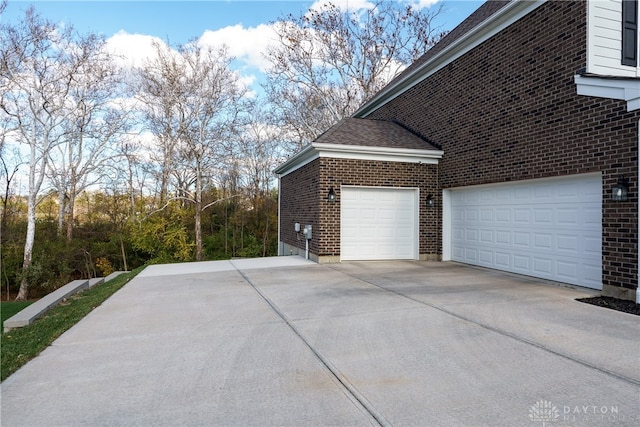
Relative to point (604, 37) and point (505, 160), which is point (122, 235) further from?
point (604, 37)

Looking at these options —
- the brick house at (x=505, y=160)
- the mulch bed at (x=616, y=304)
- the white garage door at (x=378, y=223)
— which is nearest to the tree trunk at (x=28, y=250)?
the brick house at (x=505, y=160)

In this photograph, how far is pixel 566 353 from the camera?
141 inches

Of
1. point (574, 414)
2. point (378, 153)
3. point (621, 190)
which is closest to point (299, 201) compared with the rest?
point (378, 153)

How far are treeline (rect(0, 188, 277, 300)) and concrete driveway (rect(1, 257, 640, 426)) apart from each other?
13429 millimetres

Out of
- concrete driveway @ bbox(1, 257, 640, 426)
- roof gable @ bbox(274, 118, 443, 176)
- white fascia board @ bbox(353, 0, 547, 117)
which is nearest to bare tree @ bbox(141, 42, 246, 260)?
roof gable @ bbox(274, 118, 443, 176)

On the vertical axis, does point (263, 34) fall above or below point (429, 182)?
above

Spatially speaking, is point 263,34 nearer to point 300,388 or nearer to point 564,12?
point 564,12

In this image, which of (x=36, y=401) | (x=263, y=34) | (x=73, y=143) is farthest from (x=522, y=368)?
(x=73, y=143)

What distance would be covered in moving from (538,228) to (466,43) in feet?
16.9

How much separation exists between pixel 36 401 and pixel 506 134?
9.05m

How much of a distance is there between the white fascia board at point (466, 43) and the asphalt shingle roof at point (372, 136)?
1.49 metres

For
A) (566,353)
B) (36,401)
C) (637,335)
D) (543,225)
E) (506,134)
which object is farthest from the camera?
(506,134)

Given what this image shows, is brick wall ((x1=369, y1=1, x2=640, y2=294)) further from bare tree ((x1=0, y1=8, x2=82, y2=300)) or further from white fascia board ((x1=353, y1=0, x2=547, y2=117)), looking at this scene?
bare tree ((x1=0, y1=8, x2=82, y2=300))

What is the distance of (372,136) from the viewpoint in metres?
11.3
